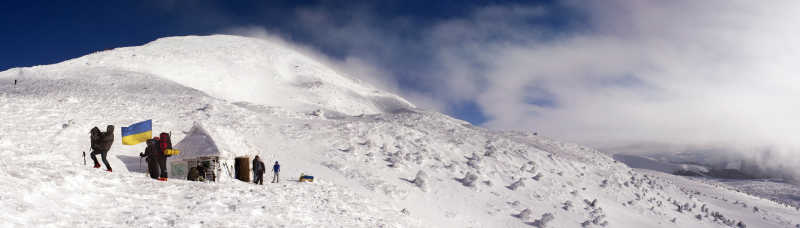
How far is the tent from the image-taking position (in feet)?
51.6

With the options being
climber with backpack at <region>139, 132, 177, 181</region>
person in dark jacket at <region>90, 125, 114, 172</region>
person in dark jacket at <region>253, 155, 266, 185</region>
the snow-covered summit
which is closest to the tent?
person in dark jacket at <region>253, 155, 266, 185</region>

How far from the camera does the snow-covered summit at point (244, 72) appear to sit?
137ft

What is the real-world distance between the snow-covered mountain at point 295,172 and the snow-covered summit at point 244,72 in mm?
A: 429

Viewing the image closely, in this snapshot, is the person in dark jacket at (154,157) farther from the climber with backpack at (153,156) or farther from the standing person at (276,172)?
the standing person at (276,172)

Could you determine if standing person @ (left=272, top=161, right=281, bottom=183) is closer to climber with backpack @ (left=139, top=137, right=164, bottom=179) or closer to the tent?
the tent

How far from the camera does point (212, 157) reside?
51.6 feet

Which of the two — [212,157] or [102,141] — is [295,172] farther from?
[102,141]

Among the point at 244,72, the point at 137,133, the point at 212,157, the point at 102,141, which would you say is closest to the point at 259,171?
the point at 212,157

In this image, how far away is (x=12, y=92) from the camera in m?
25.9

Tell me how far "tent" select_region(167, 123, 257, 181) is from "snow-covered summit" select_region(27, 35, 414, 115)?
77.3 ft

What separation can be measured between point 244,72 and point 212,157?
37.7 m

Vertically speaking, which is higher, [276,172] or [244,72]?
[244,72]

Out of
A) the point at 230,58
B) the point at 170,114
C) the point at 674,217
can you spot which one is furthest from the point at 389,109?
the point at 674,217

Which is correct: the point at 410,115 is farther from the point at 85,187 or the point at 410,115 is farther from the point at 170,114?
the point at 85,187
